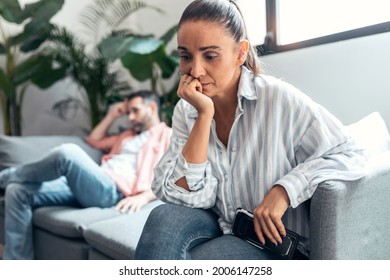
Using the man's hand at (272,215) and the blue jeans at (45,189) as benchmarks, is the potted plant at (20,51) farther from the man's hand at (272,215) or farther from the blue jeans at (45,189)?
the man's hand at (272,215)

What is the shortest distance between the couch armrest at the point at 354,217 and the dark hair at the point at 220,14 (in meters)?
0.32

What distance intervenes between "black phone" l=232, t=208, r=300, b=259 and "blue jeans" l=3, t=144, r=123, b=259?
2.13ft

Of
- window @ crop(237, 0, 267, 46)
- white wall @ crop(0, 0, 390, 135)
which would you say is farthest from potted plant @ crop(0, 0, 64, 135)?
window @ crop(237, 0, 267, 46)

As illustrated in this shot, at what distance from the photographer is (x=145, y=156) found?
1.30 meters

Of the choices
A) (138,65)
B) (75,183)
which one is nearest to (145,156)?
(75,183)

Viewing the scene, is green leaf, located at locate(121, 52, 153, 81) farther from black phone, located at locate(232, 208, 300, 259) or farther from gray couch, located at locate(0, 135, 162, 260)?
black phone, located at locate(232, 208, 300, 259)

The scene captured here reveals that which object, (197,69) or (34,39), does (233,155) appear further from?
(34,39)

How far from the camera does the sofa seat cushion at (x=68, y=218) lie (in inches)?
40.6

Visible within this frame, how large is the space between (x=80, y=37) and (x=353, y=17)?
1.52 metres

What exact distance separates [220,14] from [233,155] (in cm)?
27

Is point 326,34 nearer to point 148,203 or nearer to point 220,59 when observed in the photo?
point 220,59

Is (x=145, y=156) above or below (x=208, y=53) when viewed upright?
below

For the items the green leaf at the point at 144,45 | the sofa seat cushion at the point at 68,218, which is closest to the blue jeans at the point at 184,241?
the sofa seat cushion at the point at 68,218
